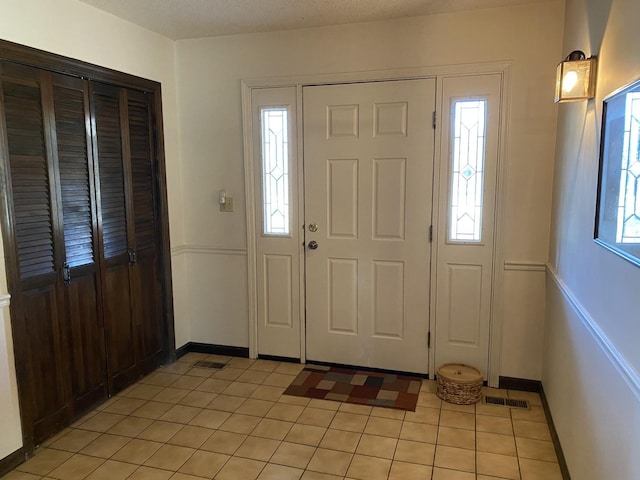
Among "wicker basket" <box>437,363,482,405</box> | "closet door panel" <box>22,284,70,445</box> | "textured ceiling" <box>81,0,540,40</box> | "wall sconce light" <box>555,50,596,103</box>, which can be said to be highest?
"textured ceiling" <box>81,0,540,40</box>

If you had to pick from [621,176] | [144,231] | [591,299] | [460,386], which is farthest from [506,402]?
[144,231]

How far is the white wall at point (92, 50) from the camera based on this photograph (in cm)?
233

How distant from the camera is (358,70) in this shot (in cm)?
320

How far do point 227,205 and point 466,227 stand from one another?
1.78 meters

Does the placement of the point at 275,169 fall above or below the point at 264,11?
below

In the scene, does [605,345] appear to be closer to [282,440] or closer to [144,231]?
[282,440]

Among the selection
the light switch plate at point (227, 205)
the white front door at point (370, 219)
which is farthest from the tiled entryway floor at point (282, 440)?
the light switch plate at point (227, 205)

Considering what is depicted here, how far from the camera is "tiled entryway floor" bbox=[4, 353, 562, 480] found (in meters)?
2.33

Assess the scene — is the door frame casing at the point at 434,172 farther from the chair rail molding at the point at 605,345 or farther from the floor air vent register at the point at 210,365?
the chair rail molding at the point at 605,345

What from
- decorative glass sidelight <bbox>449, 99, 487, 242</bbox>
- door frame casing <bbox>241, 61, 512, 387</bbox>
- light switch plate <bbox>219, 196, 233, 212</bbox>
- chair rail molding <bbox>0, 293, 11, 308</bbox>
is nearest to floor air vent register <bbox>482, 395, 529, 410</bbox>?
door frame casing <bbox>241, 61, 512, 387</bbox>

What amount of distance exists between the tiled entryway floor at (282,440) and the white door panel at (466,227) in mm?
385

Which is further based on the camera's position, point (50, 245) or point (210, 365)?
point (210, 365)

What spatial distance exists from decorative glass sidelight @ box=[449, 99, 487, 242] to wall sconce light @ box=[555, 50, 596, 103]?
91cm

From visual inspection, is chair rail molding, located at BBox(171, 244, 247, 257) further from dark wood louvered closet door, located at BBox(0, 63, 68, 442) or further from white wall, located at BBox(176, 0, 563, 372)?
dark wood louvered closet door, located at BBox(0, 63, 68, 442)
